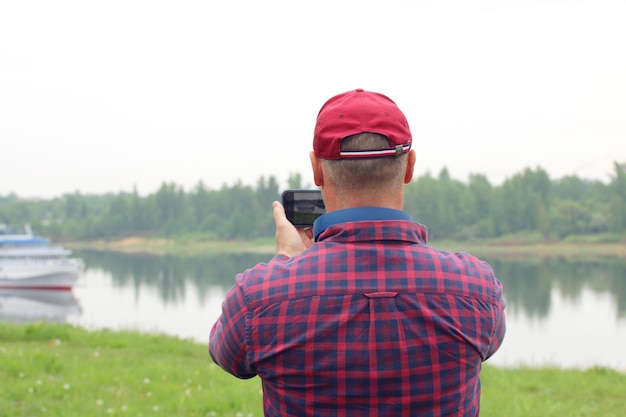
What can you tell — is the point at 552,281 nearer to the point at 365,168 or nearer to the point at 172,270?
the point at 172,270

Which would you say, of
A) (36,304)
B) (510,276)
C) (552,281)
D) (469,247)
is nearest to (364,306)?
(36,304)

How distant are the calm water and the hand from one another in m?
7.31

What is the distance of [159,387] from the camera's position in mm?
4824

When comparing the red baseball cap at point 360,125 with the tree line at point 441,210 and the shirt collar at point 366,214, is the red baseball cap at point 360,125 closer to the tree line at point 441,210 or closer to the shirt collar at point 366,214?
the shirt collar at point 366,214

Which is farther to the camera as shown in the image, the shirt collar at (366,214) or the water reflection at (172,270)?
the water reflection at (172,270)

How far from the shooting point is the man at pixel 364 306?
1.33 meters

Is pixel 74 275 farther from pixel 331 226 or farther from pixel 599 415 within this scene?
pixel 331 226

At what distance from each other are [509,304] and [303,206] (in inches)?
873

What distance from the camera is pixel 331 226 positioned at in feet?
4.65

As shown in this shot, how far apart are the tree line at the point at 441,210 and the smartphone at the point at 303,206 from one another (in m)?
42.2

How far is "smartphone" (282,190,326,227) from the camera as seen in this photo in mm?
1700

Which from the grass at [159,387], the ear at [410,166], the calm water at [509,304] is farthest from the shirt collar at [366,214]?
the calm water at [509,304]

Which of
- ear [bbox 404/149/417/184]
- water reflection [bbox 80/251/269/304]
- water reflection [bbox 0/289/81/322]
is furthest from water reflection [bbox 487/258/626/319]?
ear [bbox 404/149/417/184]

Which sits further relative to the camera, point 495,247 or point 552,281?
point 495,247
